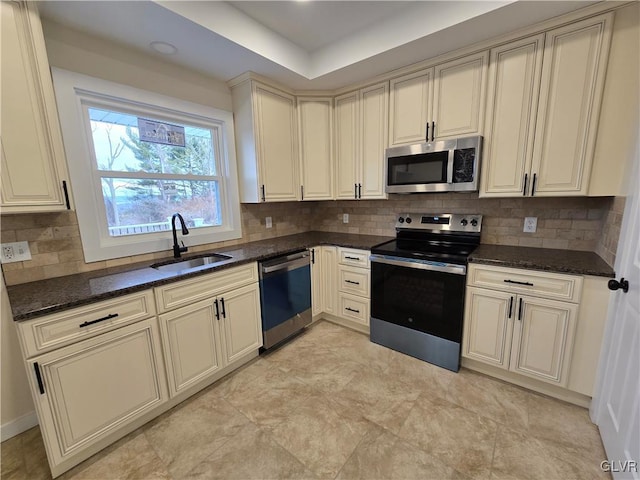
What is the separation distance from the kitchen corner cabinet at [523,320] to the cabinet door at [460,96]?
1.12 metres

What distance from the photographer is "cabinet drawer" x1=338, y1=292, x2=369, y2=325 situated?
2.59 m

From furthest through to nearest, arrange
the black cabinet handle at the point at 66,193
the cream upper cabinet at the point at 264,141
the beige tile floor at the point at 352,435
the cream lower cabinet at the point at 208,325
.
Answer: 1. the cream upper cabinet at the point at 264,141
2. the cream lower cabinet at the point at 208,325
3. the black cabinet handle at the point at 66,193
4. the beige tile floor at the point at 352,435

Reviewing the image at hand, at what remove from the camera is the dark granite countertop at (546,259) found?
5.28 feet

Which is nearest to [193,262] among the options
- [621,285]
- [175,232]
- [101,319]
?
[175,232]

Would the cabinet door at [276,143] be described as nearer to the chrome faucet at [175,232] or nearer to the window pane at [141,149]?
the window pane at [141,149]

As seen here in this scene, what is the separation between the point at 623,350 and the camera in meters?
1.30

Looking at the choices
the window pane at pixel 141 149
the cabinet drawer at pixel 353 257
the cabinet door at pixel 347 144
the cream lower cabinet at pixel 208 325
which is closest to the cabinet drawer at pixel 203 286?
the cream lower cabinet at pixel 208 325

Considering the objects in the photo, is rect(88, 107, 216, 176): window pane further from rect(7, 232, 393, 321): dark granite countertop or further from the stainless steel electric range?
the stainless steel electric range

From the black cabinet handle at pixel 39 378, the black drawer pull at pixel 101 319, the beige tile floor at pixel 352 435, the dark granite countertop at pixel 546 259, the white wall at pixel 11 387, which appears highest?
the dark granite countertop at pixel 546 259

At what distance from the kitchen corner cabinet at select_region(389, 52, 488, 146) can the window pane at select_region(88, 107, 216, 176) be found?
5.70 ft

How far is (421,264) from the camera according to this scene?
2094mm

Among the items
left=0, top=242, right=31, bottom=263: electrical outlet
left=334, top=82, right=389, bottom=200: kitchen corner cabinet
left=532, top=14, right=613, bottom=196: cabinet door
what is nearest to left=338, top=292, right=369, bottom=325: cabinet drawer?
left=334, top=82, right=389, bottom=200: kitchen corner cabinet

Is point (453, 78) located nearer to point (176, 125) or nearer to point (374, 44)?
point (374, 44)

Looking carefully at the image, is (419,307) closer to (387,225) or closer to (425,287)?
(425,287)
